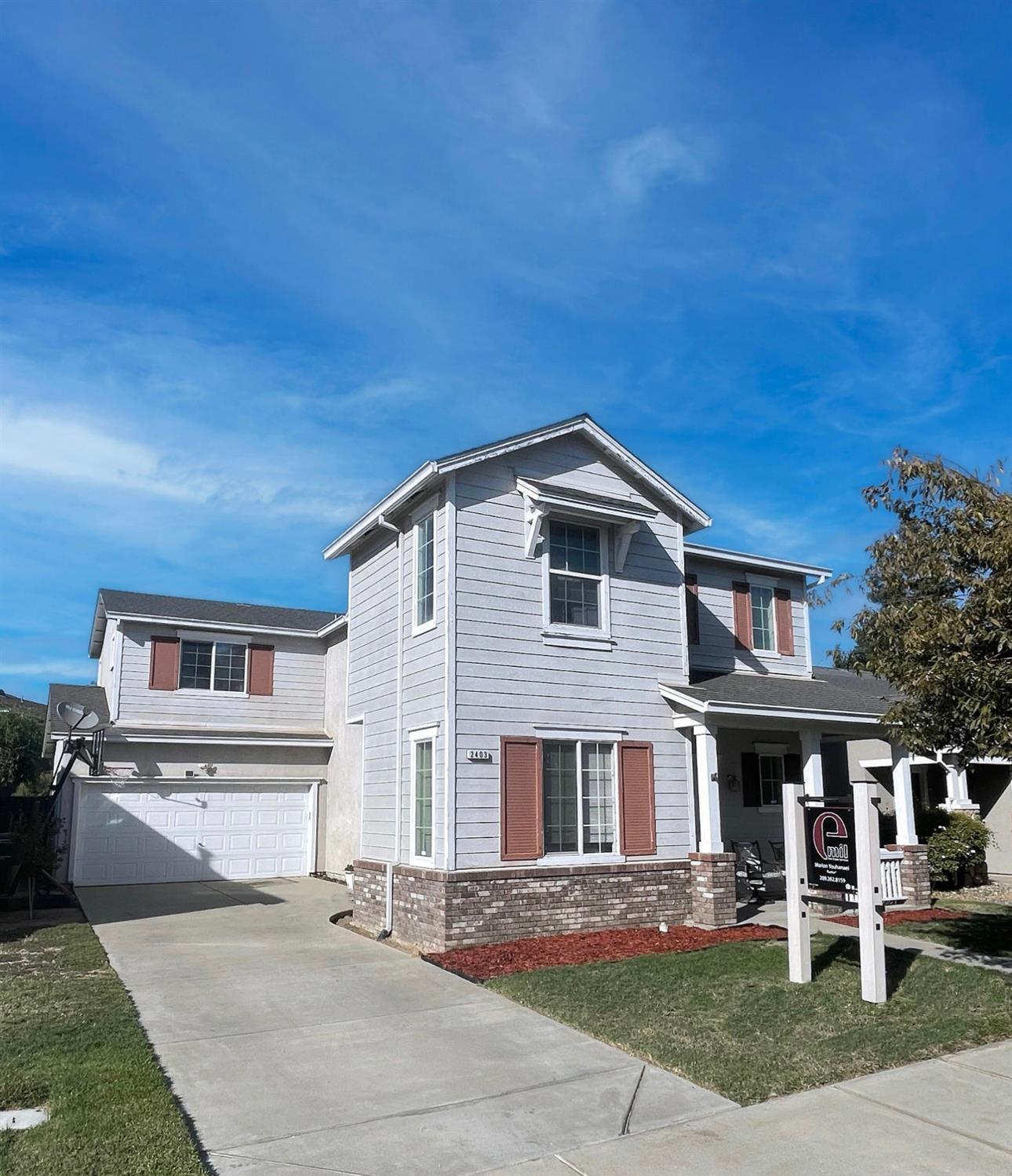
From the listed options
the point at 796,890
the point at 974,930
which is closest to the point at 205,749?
the point at 796,890

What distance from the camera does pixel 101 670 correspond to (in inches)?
1040

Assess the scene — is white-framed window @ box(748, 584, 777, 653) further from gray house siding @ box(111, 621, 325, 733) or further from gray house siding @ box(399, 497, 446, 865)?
gray house siding @ box(111, 621, 325, 733)

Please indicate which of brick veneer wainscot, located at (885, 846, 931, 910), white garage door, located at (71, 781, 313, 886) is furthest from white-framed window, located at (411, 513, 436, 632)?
white garage door, located at (71, 781, 313, 886)

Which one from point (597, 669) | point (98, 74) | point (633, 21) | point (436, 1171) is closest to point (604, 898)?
point (597, 669)

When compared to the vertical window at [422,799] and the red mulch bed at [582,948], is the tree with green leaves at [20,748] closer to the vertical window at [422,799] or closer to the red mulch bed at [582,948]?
the vertical window at [422,799]

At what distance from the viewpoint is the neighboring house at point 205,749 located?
778 inches

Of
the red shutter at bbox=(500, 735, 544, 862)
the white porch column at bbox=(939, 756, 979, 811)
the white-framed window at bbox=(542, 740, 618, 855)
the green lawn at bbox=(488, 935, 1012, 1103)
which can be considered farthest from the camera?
the white porch column at bbox=(939, 756, 979, 811)

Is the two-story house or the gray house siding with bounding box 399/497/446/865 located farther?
the gray house siding with bounding box 399/497/446/865

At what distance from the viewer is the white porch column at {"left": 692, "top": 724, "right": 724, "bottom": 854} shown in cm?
1341

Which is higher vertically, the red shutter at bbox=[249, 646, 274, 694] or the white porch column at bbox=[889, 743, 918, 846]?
the red shutter at bbox=[249, 646, 274, 694]

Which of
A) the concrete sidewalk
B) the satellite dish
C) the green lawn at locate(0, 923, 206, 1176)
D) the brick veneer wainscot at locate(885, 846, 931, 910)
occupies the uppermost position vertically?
the satellite dish

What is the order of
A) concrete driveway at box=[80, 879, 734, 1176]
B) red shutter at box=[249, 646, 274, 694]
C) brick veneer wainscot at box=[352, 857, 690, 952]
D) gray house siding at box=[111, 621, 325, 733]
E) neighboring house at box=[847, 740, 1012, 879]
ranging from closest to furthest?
concrete driveway at box=[80, 879, 734, 1176]
brick veneer wainscot at box=[352, 857, 690, 952]
neighboring house at box=[847, 740, 1012, 879]
gray house siding at box=[111, 621, 325, 733]
red shutter at box=[249, 646, 274, 694]

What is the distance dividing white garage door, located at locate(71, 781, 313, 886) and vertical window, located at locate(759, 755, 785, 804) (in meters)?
10.2

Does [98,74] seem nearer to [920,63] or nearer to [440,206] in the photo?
[440,206]
